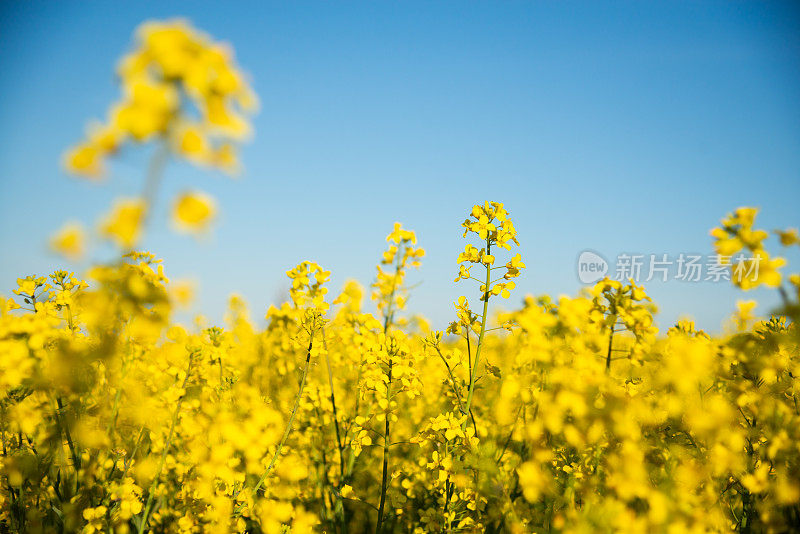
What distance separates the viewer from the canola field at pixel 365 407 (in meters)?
1.05

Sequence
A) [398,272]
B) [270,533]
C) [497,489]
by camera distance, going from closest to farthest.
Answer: [497,489]
[270,533]
[398,272]

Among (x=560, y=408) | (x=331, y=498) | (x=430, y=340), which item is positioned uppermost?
(x=430, y=340)

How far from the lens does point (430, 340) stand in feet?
8.95

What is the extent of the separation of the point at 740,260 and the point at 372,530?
283 centimetres

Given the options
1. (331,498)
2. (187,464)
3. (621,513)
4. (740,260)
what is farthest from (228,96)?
(331,498)

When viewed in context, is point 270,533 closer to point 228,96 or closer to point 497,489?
point 497,489

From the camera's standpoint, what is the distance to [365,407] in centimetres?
361

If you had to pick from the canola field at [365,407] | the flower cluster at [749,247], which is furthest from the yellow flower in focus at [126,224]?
the flower cluster at [749,247]

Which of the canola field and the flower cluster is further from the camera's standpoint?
the flower cluster

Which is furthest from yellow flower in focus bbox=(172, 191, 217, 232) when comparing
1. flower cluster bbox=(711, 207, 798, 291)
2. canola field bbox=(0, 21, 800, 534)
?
flower cluster bbox=(711, 207, 798, 291)

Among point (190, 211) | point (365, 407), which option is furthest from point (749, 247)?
point (365, 407)

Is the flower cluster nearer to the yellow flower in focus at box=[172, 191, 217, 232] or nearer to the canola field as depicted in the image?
the canola field

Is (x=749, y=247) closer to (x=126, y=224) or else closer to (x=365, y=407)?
(x=126, y=224)

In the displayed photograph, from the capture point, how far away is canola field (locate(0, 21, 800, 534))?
3.45 ft
